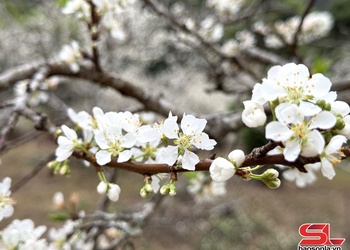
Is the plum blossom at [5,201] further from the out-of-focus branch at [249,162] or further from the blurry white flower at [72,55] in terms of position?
the blurry white flower at [72,55]

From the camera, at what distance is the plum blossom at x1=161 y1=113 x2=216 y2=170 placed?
27.1 inches

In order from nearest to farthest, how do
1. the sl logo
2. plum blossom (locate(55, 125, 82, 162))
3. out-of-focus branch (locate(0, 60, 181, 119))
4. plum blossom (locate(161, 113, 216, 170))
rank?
plum blossom (locate(161, 113, 216, 170)) < plum blossom (locate(55, 125, 82, 162)) < the sl logo < out-of-focus branch (locate(0, 60, 181, 119))

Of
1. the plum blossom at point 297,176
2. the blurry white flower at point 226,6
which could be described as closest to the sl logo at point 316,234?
the plum blossom at point 297,176

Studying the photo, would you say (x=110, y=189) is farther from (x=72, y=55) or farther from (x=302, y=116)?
(x=72, y=55)

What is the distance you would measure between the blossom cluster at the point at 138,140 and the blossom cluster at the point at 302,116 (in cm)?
11

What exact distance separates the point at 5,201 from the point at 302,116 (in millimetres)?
615

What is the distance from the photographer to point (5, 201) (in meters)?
0.87

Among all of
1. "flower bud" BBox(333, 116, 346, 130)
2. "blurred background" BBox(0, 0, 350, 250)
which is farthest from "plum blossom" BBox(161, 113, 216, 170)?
"blurred background" BBox(0, 0, 350, 250)

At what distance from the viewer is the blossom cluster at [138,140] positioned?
2.30ft

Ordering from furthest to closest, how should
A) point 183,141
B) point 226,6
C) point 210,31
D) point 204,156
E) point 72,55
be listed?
point 204,156 < point 226,6 < point 210,31 < point 72,55 < point 183,141

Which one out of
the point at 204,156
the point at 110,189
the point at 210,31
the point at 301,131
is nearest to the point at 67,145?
the point at 110,189

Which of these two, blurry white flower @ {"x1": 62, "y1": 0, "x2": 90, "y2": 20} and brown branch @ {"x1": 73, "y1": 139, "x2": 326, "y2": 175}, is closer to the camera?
brown branch @ {"x1": 73, "y1": 139, "x2": 326, "y2": 175}

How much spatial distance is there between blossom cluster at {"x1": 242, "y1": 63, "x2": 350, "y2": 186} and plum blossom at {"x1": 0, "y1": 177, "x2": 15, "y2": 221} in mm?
524

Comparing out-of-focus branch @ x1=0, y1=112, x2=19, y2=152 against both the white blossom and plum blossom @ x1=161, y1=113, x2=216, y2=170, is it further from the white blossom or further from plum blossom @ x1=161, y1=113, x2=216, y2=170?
the white blossom
